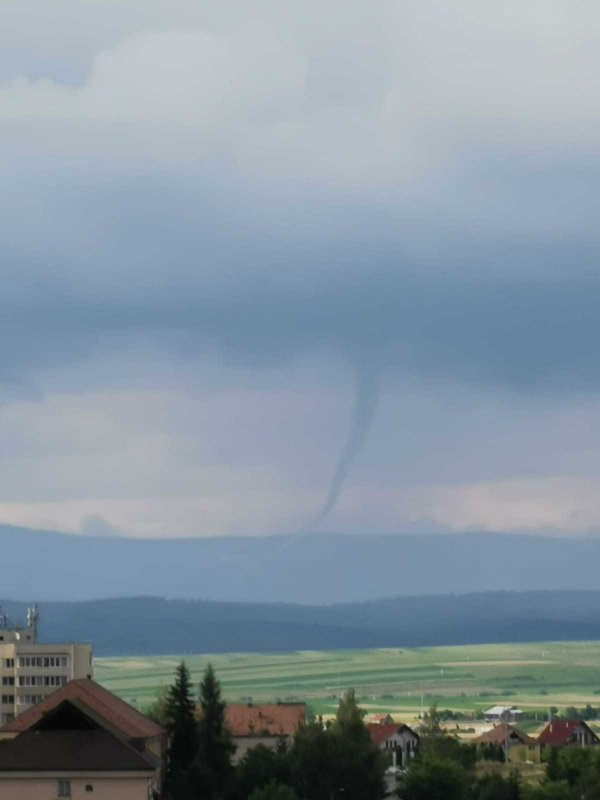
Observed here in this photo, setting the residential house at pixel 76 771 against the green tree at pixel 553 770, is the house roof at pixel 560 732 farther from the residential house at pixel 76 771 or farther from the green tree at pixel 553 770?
the residential house at pixel 76 771

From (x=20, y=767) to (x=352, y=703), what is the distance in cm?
2578

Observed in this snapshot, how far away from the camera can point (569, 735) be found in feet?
506

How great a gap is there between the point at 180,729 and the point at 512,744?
69740 millimetres

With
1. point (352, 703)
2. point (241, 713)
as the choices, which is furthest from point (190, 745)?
point (241, 713)

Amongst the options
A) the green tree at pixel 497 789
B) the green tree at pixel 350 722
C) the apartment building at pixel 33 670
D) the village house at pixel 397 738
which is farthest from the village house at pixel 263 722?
the green tree at pixel 497 789

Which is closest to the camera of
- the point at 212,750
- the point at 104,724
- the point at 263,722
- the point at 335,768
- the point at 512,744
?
the point at 104,724

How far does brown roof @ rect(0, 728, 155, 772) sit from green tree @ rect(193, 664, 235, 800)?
5.90 meters

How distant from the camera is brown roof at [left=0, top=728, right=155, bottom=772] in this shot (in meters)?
69.9

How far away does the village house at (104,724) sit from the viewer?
71.8m

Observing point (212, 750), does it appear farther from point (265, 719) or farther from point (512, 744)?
point (512, 744)

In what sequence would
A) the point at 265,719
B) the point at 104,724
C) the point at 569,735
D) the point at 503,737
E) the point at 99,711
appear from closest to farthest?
the point at 104,724 → the point at 99,711 → the point at 265,719 → the point at 503,737 → the point at 569,735

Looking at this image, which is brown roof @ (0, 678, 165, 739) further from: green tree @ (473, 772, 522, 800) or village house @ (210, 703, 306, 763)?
village house @ (210, 703, 306, 763)

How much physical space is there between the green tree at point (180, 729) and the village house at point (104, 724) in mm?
432

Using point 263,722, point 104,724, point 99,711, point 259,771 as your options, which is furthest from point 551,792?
point 263,722
